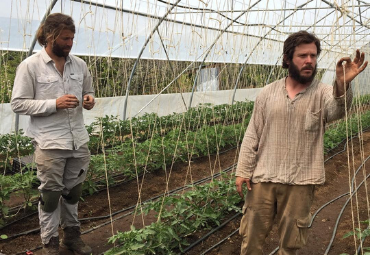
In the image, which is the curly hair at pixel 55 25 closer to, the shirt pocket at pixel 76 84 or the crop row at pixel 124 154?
the shirt pocket at pixel 76 84

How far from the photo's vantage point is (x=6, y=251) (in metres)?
2.42

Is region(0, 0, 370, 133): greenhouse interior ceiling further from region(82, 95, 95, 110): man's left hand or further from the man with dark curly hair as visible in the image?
the man with dark curly hair

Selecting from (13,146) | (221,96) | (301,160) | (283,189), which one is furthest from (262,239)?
(221,96)

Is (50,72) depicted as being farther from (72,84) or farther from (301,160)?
(301,160)

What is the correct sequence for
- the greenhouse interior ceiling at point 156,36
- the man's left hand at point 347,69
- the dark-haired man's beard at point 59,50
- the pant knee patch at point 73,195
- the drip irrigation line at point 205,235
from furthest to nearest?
the greenhouse interior ceiling at point 156,36
the drip irrigation line at point 205,235
the pant knee patch at point 73,195
the dark-haired man's beard at point 59,50
the man's left hand at point 347,69

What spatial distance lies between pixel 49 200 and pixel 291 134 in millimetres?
1491

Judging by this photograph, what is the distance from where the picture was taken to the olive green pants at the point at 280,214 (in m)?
1.77

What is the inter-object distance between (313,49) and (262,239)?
1057mm

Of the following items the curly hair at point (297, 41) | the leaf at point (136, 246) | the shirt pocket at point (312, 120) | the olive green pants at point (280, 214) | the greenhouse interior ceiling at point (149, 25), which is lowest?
the leaf at point (136, 246)

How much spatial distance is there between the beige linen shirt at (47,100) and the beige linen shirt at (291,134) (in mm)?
1101

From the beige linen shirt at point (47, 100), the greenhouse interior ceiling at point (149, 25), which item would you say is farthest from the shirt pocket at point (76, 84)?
the greenhouse interior ceiling at point (149, 25)

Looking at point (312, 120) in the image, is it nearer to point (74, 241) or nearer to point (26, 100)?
point (26, 100)

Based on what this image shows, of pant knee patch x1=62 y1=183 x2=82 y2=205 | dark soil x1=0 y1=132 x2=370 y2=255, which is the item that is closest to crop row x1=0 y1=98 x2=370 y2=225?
dark soil x1=0 y1=132 x2=370 y2=255

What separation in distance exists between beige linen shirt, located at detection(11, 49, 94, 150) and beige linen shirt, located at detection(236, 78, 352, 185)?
110 centimetres
